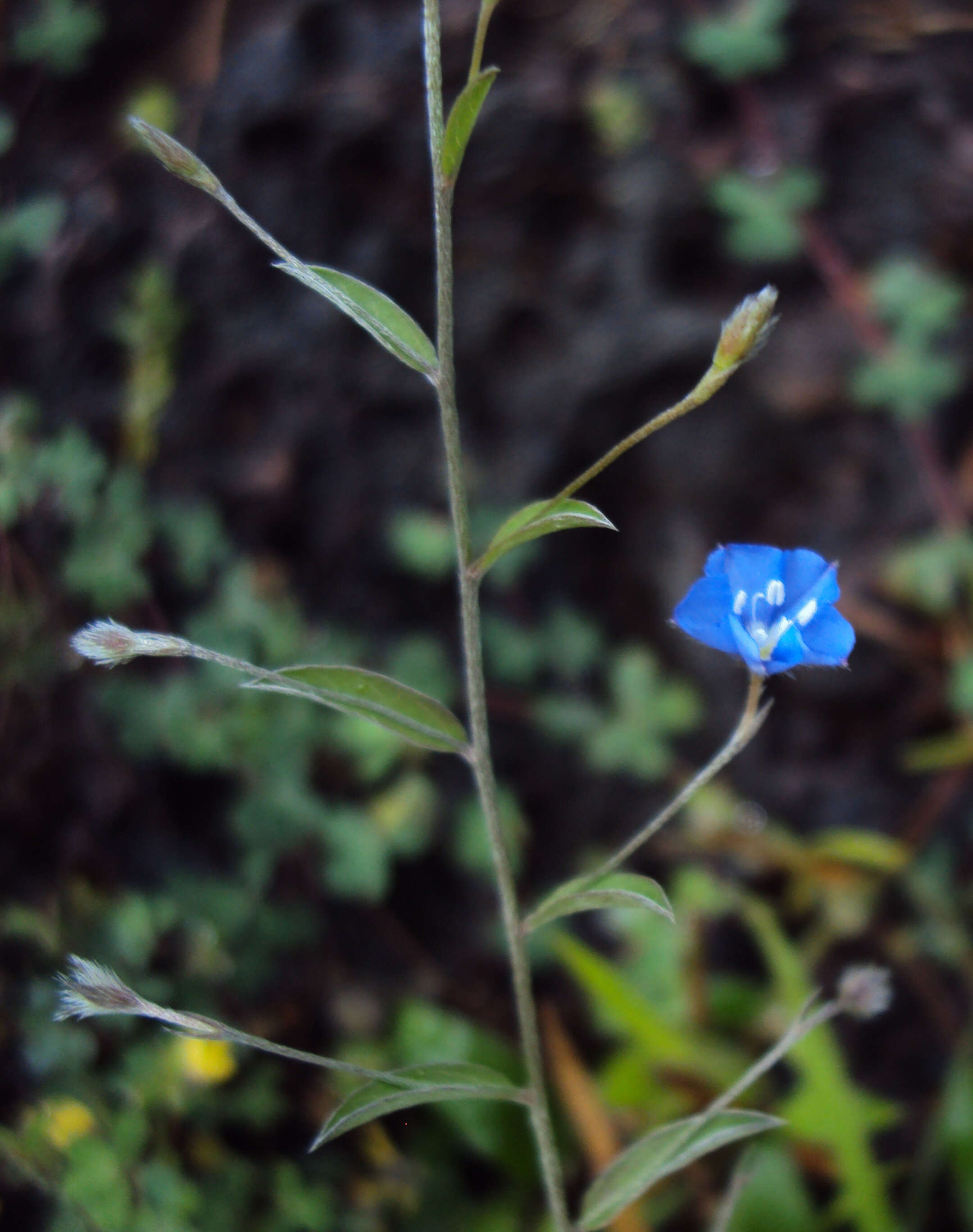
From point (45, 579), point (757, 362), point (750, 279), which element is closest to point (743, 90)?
point (750, 279)

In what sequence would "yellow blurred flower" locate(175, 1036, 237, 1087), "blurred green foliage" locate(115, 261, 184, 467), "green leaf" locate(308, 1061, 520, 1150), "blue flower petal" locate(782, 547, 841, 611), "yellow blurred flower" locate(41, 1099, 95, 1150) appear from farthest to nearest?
"blurred green foliage" locate(115, 261, 184, 467) < "yellow blurred flower" locate(175, 1036, 237, 1087) < "yellow blurred flower" locate(41, 1099, 95, 1150) < "blue flower petal" locate(782, 547, 841, 611) < "green leaf" locate(308, 1061, 520, 1150)

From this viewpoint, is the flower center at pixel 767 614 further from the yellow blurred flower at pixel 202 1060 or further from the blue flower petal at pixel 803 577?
the yellow blurred flower at pixel 202 1060

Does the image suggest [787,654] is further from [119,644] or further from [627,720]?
[627,720]

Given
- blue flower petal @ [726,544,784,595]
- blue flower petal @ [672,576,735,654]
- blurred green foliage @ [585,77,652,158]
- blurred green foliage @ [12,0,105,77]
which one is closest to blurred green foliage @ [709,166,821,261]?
blurred green foliage @ [585,77,652,158]

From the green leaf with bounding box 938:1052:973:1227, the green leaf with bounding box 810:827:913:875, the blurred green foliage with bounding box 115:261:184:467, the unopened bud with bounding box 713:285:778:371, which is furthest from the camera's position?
the green leaf with bounding box 810:827:913:875

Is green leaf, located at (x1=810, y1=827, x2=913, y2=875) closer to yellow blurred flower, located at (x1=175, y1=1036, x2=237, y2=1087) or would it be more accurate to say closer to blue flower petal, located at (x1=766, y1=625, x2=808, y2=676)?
yellow blurred flower, located at (x1=175, y1=1036, x2=237, y2=1087)

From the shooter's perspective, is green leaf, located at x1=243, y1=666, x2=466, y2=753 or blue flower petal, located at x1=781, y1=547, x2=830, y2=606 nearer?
green leaf, located at x1=243, y1=666, x2=466, y2=753

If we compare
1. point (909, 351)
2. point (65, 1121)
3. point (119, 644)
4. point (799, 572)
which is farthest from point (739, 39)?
point (65, 1121)
